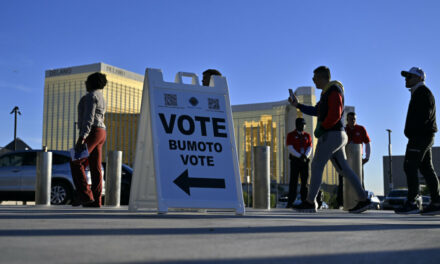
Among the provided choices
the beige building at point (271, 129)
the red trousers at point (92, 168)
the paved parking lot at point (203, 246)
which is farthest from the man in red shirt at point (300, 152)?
the beige building at point (271, 129)

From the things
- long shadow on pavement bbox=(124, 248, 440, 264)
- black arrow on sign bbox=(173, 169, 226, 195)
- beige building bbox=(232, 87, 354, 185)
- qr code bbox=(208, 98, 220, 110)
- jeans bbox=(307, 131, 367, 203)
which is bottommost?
long shadow on pavement bbox=(124, 248, 440, 264)

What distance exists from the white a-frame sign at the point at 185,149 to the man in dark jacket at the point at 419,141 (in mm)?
2971

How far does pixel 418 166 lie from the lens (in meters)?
8.37

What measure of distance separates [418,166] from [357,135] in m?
3.72

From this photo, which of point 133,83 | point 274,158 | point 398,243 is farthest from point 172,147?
point 133,83

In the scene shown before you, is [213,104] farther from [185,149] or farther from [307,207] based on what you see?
[307,207]

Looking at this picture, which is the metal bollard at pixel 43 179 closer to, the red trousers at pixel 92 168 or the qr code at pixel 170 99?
the red trousers at pixel 92 168

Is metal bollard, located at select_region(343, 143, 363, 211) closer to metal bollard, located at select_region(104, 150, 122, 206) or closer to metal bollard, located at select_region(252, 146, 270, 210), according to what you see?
metal bollard, located at select_region(252, 146, 270, 210)

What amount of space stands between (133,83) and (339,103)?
16193 cm

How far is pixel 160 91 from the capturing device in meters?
6.86

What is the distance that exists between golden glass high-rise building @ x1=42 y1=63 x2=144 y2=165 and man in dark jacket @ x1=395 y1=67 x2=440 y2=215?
464ft

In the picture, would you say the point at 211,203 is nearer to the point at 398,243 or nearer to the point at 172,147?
the point at 172,147

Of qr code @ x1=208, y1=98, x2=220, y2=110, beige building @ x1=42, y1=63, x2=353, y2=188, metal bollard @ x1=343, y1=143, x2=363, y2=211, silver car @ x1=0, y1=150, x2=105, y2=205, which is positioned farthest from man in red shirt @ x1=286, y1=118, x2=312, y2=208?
beige building @ x1=42, y1=63, x2=353, y2=188

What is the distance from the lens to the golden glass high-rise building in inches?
6097
